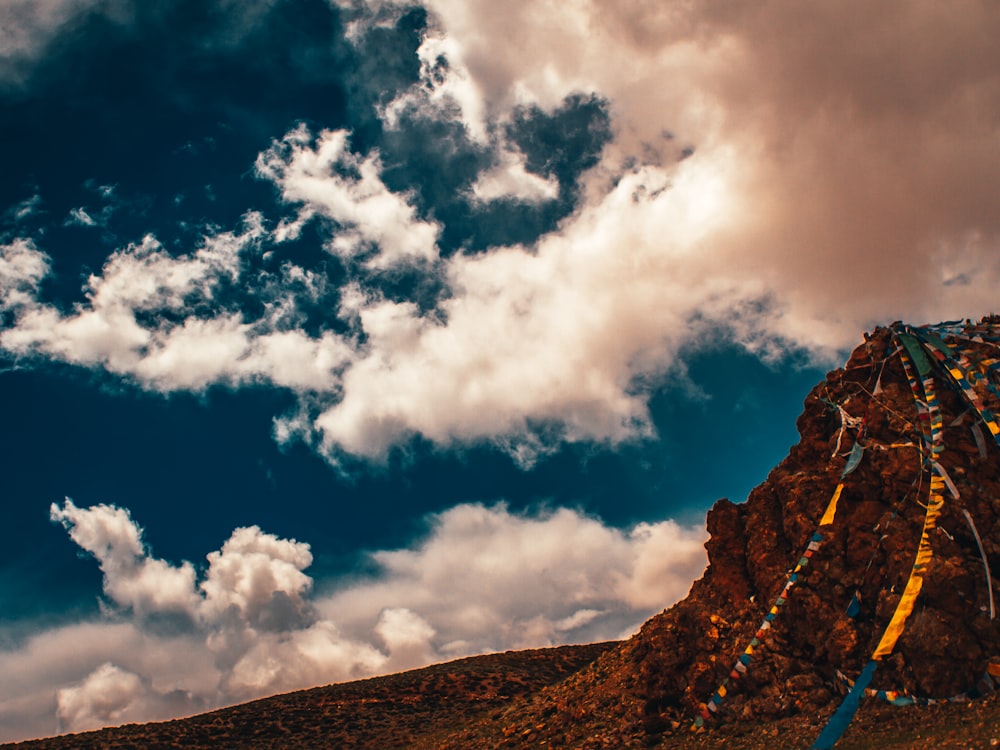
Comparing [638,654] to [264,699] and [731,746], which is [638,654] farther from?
→ [264,699]

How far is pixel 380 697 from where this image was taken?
65562mm

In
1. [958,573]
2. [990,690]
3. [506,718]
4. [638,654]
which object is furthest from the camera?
[506,718]

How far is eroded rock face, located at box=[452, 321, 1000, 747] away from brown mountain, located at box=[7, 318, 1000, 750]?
52 mm

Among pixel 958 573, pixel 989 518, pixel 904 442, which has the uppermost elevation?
pixel 904 442

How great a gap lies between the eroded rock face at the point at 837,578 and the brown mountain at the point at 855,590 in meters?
0.05

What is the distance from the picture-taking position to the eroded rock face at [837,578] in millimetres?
19250

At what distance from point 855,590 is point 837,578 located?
67 cm

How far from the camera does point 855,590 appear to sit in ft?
71.3

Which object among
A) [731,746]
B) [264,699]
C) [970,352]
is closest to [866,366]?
[970,352]

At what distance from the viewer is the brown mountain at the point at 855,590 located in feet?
60.8

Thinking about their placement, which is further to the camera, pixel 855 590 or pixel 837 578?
pixel 837 578

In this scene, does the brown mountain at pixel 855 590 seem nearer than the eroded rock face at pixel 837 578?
Yes

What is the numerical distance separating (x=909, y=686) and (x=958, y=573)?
12.3 ft

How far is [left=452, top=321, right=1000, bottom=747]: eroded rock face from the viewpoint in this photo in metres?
19.2
